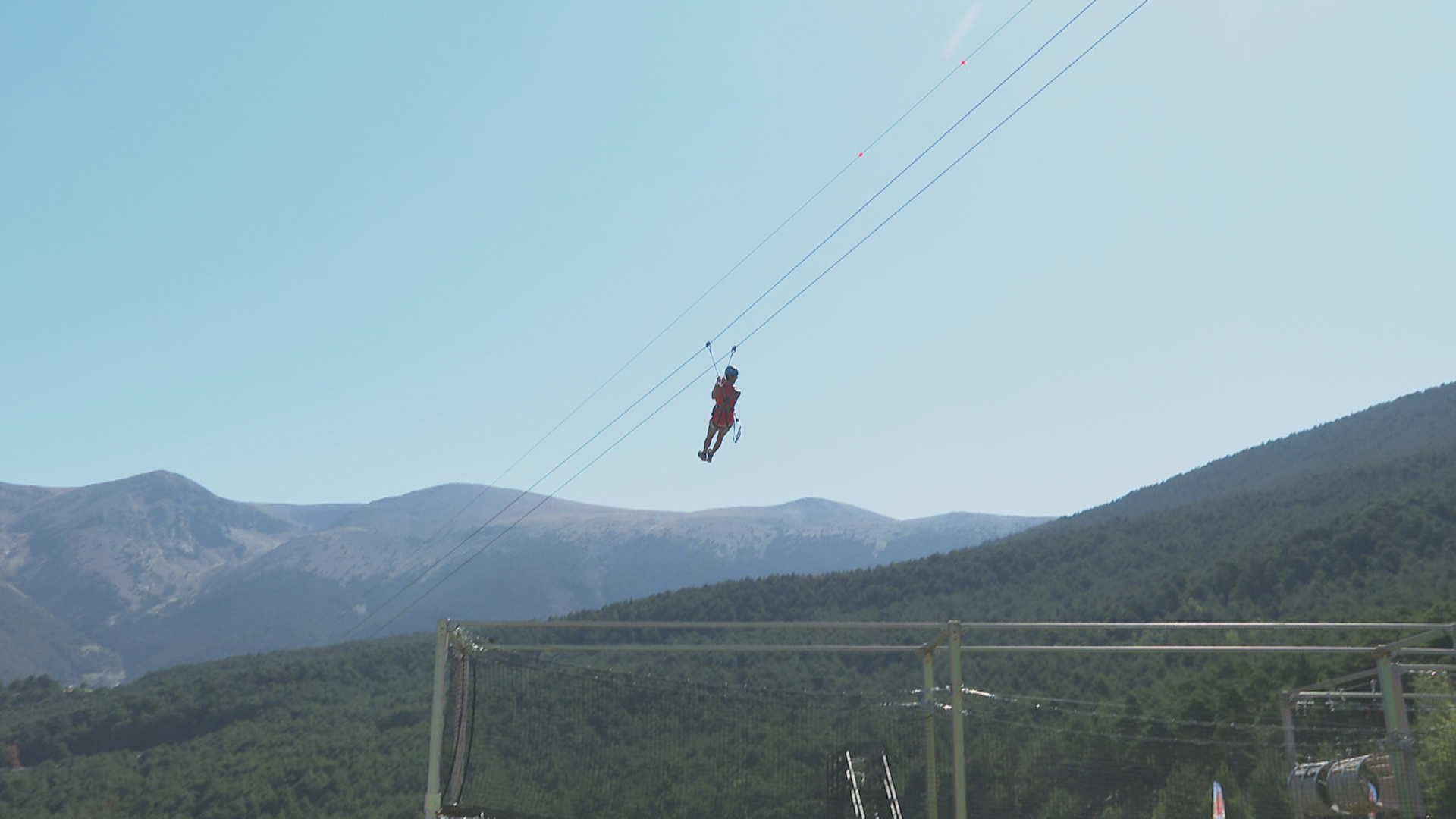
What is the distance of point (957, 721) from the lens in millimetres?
7598

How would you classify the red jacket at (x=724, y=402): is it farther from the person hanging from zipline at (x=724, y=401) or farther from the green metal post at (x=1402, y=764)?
the green metal post at (x=1402, y=764)

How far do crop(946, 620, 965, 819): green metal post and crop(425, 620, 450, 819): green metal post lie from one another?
3535mm

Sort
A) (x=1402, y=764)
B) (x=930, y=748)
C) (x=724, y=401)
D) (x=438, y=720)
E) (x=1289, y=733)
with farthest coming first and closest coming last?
(x=724, y=401) < (x=1289, y=733) < (x=438, y=720) < (x=1402, y=764) < (x=930, y=748)

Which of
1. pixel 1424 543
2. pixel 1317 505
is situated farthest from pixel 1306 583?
pixel 1317 505

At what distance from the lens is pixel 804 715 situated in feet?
32.3

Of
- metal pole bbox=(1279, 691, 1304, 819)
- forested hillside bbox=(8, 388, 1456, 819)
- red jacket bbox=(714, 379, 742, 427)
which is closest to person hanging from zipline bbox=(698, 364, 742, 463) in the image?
red jacket bbox=(714, 379, 742, 427)

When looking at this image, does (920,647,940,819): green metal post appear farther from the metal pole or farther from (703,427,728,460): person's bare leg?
(703,427,728,460): person's bare leg

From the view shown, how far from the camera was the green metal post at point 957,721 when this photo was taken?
7520mm

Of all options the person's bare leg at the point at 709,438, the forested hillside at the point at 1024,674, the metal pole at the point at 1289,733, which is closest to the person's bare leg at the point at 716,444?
the person's bare leg at the point at 709,438

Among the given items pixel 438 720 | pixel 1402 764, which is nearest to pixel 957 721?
pixel 1402 764

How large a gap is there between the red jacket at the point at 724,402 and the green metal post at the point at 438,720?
409cm

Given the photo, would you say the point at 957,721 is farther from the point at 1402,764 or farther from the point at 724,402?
the point at 724,402

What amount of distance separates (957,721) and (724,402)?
4940 millimetres

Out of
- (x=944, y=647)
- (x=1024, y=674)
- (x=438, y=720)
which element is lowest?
(x=438, y=720)
